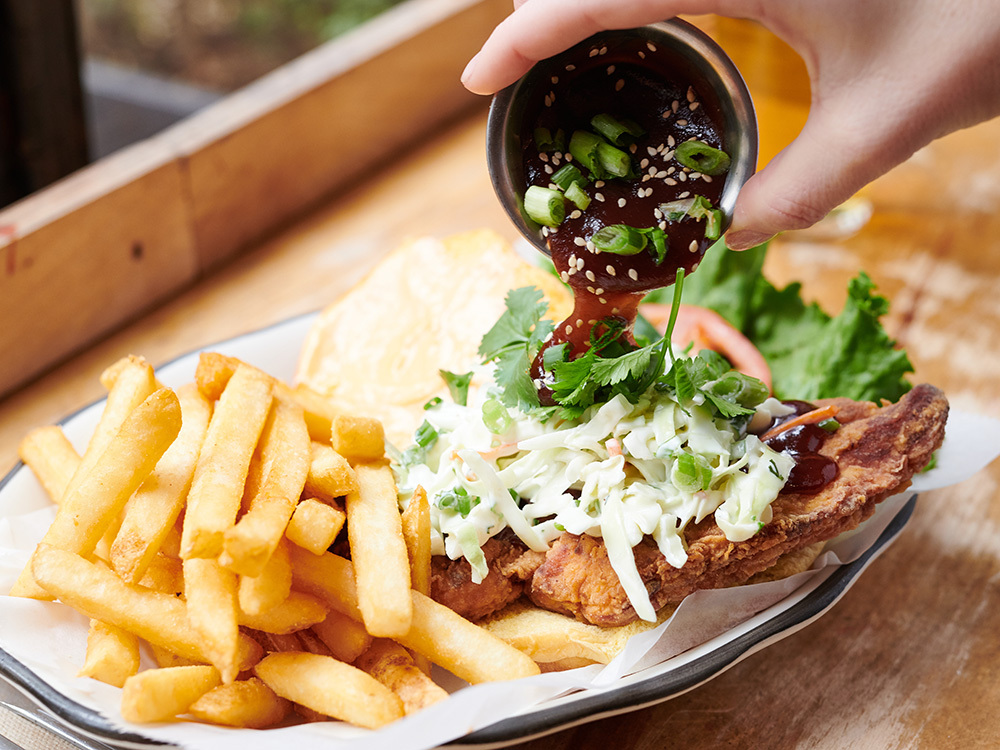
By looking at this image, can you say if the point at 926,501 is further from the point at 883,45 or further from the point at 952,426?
the point at 883,45

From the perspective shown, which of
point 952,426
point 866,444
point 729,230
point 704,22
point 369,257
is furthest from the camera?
point 369,257

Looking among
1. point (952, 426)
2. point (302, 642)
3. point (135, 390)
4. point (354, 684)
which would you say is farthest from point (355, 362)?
point (952, 426)

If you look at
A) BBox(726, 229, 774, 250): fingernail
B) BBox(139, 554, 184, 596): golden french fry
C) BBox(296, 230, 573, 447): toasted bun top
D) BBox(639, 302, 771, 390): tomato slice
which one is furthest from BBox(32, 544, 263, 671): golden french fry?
BBox(639, 302, 771, 390): tomato slice

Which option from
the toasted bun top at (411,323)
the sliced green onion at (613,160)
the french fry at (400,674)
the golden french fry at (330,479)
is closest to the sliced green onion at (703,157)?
the sliced green onion at (613,160)

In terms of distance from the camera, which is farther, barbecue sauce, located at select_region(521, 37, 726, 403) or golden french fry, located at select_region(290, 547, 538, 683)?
barbecue sauce, located at select_region(521, 37, 726, 403)

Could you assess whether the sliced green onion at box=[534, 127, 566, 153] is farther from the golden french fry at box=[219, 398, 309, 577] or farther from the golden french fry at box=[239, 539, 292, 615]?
the golden french fry at box=[239, 539, 292, 615]

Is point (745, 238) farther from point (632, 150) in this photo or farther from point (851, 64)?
point (851, 64)

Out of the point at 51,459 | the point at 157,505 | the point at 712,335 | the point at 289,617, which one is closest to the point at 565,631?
the point at 289,617
